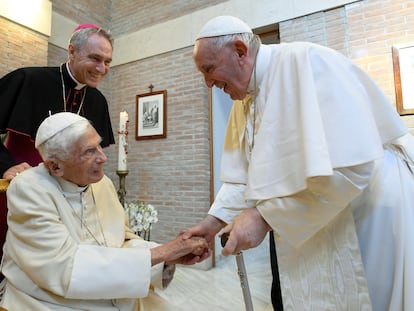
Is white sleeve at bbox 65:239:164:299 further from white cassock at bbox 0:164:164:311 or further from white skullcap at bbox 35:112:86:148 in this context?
white skullcap at bbox 35:112:86:148

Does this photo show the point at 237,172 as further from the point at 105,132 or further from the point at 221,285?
the point at 221,285

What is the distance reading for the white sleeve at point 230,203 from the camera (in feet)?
4.23

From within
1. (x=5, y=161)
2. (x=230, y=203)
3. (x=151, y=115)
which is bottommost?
(x=230, y=203)

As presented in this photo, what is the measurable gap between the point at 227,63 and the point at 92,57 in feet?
3.82

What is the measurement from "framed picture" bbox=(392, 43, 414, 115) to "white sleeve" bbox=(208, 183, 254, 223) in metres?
2.55

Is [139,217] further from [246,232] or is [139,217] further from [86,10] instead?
[86,10]

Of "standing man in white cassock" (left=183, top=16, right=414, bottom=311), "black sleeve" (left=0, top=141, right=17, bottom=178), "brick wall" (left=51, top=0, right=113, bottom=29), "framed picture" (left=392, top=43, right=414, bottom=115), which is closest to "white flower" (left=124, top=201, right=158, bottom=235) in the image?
"black sleeve" (left=0, top=141, right=17, bottom=178)

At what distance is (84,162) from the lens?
1348mm

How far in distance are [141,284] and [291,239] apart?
2.06 ft

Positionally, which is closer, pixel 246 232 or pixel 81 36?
pixel 246 232

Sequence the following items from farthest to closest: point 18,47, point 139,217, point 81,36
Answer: point 18,47, point 139,217, point 81,36

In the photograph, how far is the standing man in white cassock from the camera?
2.88ft

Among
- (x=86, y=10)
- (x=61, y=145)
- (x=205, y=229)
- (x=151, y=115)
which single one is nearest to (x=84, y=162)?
(x=61, y=145)

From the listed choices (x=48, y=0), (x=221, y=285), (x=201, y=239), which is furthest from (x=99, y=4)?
(x=201, y=239)
